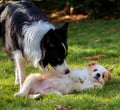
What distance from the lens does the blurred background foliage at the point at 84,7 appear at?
17453mm

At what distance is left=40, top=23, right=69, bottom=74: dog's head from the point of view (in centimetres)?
595

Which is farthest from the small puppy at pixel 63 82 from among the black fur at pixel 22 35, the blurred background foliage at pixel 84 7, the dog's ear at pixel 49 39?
the blurred background foliage at pixel 84 7

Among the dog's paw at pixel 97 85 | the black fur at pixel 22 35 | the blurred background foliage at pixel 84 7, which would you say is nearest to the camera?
the black fur at pixel 22 35

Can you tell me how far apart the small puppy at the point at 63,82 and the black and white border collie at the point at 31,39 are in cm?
21

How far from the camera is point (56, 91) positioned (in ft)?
20.4

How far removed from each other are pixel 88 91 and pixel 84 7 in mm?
11668

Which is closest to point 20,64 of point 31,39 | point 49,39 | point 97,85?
point 31,39

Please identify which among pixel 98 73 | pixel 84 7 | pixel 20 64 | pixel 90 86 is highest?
pixel 20 64

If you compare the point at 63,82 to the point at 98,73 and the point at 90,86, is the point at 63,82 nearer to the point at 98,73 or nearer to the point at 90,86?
the point at 90,86

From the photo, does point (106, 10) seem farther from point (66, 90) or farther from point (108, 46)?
point (66, 90)

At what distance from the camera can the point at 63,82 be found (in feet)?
20.7

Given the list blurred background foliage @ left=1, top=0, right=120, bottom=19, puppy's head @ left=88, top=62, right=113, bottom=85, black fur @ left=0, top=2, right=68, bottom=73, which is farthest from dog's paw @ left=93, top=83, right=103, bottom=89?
blurred background foliage @ left=1, top=0, right=120, bottom=19

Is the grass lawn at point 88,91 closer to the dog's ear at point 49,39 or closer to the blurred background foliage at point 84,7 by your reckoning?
the dog's ear at point 49,39

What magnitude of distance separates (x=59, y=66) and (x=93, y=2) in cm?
1135
